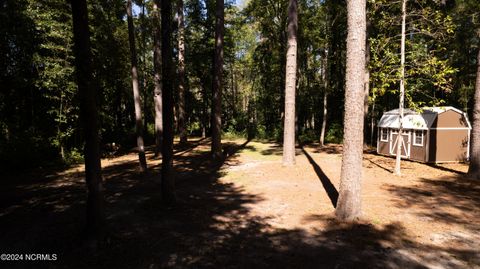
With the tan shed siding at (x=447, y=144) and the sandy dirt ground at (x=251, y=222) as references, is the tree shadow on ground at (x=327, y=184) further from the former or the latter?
the tan shed siding at (x=447, y=144)

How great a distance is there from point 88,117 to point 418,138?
1691cm

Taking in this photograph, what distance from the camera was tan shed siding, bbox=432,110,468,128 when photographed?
52.9 ft

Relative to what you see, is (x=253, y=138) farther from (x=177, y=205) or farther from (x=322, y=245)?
(x=322, y=245)

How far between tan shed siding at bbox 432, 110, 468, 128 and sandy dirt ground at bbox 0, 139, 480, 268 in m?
3.46

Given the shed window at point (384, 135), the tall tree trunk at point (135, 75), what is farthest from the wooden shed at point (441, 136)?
the tall tree trunk at point (135, 75)

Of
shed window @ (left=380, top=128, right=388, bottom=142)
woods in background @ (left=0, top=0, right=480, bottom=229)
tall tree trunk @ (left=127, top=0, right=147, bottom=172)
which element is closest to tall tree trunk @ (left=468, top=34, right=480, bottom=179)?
woods in background @ (left=0, top=0, right=480, bottom=229)

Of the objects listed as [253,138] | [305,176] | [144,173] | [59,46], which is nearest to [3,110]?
[59,46]

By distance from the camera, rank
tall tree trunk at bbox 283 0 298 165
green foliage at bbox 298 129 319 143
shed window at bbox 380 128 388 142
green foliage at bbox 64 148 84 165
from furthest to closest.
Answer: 1. green foliage at bbox 298 129 319 143
2. shed window at bbox 380 128 388 142
3. green foliage at bbox 64 148 84 165
4. tall tree trunk at bbox 283 0 298 165

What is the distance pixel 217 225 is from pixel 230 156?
464 inches

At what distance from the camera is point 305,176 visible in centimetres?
1345

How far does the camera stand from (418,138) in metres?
16.8

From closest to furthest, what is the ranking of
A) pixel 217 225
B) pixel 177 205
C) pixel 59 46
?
pixel 217 225 → pixel 177 205 → pixel 59 46

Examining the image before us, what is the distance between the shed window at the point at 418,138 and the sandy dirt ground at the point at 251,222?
304 centimetres

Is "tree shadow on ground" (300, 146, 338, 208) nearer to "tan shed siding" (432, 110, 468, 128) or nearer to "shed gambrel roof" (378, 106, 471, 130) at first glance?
"shed gambrel roof" (378, 106, 471, 130)
